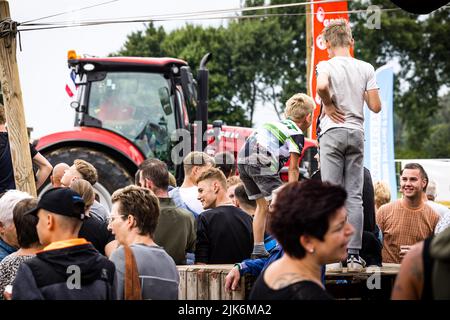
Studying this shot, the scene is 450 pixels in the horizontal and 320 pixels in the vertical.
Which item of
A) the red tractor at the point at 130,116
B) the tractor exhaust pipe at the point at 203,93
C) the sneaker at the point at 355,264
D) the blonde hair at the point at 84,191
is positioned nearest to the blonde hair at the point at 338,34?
the sneaker at the point at 355,264

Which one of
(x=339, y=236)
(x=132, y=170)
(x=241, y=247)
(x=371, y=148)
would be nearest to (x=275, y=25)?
(x=371, y=148)

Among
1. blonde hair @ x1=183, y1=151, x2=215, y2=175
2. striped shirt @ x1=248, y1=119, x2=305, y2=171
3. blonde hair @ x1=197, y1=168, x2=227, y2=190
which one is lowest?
blonde hair @ x1=183, y1=151, x2=215, y2=175

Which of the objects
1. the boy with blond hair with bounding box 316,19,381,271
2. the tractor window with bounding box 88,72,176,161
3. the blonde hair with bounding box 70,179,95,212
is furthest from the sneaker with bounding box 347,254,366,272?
the tractor window with bounding box 88,72,176,161

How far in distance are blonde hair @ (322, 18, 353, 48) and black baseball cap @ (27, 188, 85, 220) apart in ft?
8.48

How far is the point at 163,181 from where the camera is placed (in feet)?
24.7

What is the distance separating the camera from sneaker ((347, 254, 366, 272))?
676 cm

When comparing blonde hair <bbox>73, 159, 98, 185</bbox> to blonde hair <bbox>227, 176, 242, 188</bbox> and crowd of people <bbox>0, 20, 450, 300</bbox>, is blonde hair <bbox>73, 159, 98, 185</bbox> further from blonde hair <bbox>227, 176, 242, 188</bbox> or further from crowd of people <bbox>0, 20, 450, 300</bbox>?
blonde hair <bbox>227, 176, 242, 188</bbox>

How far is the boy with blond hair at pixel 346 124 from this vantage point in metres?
6.77

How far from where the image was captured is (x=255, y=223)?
24.1 ft

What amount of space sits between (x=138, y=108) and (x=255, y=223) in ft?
24.4

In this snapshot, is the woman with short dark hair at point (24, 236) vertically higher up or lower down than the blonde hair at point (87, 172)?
higher up

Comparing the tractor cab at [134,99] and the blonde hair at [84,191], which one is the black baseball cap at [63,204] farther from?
the tractor cab at [134,99]

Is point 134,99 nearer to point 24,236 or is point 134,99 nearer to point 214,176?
point 214,176

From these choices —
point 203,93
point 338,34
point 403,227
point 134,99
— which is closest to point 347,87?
point 338,34
